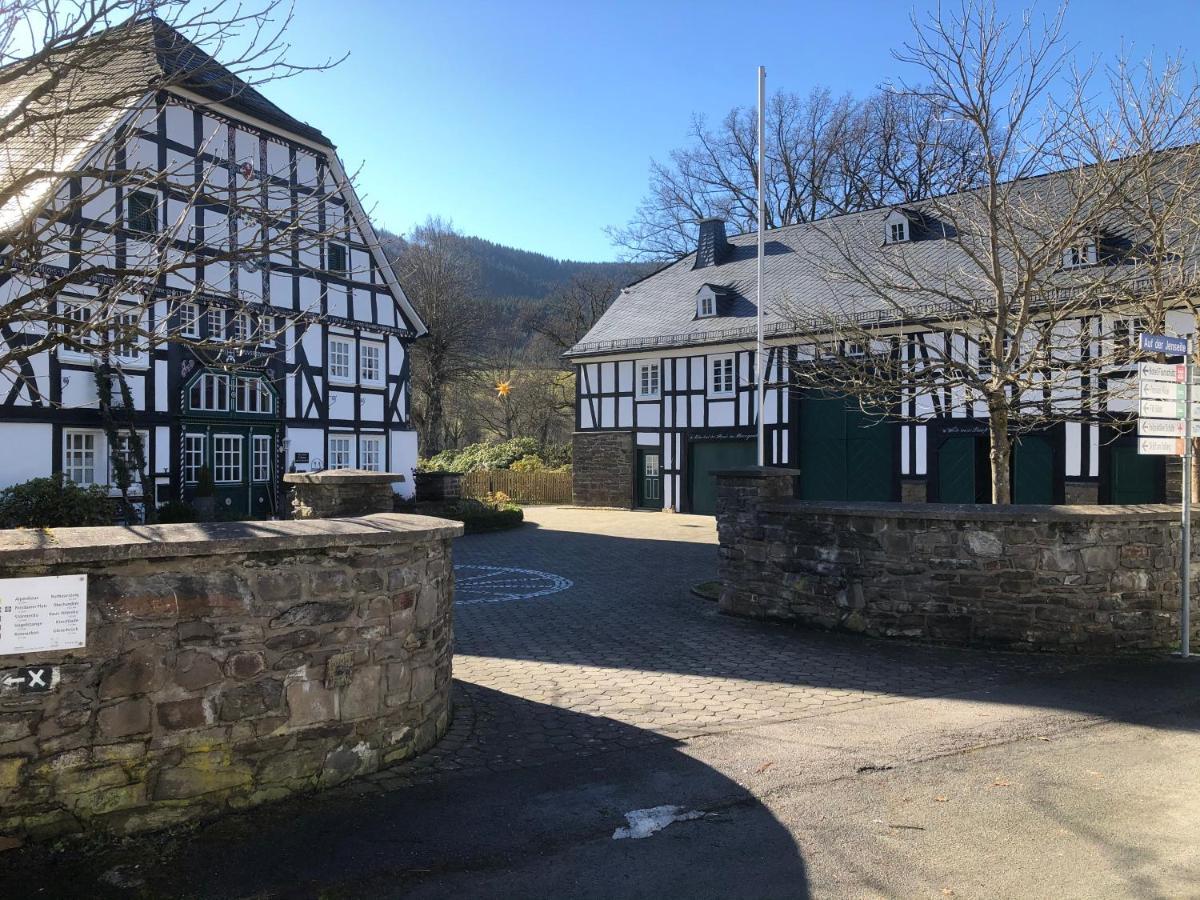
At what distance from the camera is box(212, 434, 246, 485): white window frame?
20094 millimetres

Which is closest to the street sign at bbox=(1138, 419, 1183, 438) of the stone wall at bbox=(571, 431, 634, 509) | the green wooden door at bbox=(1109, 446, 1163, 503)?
the green wooden door at bbox=(1109, 446, 1163, 503)

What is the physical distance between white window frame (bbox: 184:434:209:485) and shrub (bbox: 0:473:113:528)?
4407mm

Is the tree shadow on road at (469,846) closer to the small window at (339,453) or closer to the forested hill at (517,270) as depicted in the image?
the small window at (339,453)

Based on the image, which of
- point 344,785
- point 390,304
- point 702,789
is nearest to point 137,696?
point 344,785

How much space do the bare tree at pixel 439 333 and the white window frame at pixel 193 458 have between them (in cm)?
2044

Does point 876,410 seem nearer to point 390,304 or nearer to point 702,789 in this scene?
point 390,304

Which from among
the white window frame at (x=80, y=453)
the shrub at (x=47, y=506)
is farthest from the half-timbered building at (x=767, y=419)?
the white window frame at (x=80, y=453)

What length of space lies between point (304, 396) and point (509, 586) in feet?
39.5

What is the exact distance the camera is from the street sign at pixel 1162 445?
777cm

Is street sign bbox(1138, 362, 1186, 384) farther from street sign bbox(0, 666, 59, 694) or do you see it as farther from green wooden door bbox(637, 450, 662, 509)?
green wooden door bbox(637, 450, 662, 509)

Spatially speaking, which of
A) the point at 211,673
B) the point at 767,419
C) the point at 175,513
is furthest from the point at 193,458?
the point at 211,673

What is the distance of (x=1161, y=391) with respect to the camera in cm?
775

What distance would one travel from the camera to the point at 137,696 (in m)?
3.92

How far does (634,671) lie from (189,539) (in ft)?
13.9
